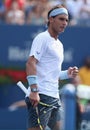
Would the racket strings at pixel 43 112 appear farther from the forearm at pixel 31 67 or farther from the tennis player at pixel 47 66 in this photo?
the forearm at pixel 31 67

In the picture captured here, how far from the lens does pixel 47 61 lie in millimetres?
6270

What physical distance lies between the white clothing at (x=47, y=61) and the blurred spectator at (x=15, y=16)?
232 inches

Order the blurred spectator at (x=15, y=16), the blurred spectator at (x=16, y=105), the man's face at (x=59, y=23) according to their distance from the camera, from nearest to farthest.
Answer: the man's face at (x=59, y=23) → the blurred spectator at (x=16, y=105) → the blurred spectator at (x=15, y=16)

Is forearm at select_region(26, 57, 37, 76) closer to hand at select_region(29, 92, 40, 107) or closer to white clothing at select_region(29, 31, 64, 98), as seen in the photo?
white clothing at select_region(29, 31, 64, 98)

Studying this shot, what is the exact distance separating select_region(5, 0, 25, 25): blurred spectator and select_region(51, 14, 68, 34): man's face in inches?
230

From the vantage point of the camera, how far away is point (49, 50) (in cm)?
625

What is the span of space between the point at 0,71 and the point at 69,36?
166 centimetres

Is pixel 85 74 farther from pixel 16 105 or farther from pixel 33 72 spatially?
pixel 33 72

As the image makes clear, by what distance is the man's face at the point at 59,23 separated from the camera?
6.30m

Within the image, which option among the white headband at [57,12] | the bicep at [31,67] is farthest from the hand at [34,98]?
the white headband at [57,12]

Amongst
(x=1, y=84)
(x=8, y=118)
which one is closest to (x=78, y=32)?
(x=1, y=84)

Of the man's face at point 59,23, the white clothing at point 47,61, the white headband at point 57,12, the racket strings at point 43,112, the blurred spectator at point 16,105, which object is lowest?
the blurred spectator at point 16,105

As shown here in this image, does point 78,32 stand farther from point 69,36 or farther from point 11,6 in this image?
point 11,6

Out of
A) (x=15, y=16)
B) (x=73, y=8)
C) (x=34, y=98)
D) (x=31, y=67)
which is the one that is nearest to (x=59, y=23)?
(x=31, y=67)
